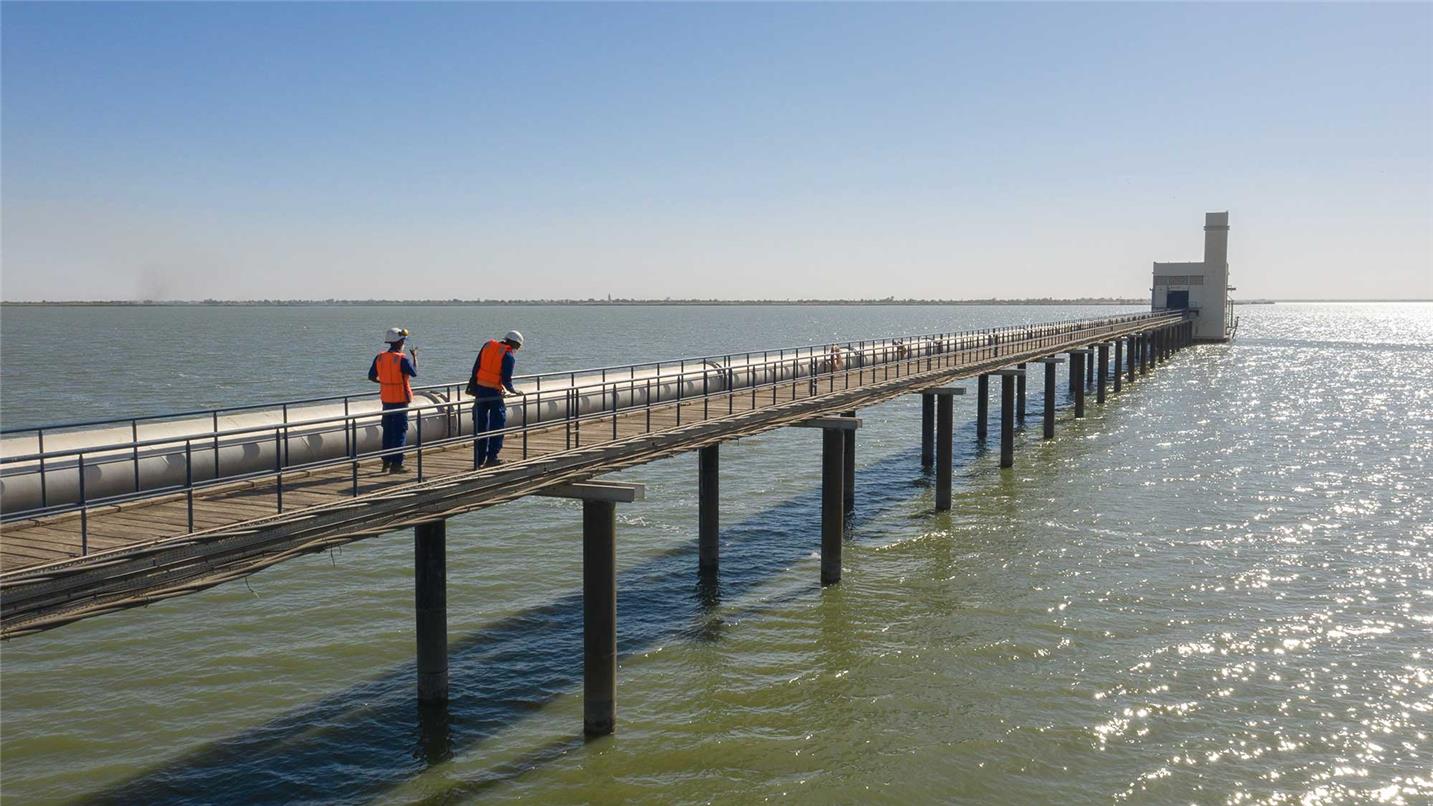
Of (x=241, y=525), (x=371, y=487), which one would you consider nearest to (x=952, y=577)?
(x=371, y=487)

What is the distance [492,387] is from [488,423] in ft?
1.70

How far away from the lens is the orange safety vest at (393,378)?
14.3 metres

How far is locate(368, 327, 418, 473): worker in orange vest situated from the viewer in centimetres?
1430

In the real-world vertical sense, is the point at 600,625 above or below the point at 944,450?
below

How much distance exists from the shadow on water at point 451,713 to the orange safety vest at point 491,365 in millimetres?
4716

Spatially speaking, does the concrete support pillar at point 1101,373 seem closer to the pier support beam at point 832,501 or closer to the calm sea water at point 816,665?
the calm sea water at point 816,665

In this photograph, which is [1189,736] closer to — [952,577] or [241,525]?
[952,577]

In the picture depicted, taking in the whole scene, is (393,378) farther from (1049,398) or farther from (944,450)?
(1049,398)

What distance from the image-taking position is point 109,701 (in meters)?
16.1

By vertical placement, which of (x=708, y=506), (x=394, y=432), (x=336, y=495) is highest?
(x=394, y=432)

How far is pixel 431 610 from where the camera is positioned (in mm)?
14836

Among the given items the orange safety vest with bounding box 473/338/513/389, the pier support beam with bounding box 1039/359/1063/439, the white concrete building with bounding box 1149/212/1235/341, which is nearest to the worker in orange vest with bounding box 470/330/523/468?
the orange safety vest with bounding box 473/338/513/389

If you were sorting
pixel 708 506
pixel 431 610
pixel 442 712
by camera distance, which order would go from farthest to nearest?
pixel 708 506, pixel 442 712, pixel 431 610

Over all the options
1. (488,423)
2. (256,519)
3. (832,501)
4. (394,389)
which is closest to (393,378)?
(394,389)
